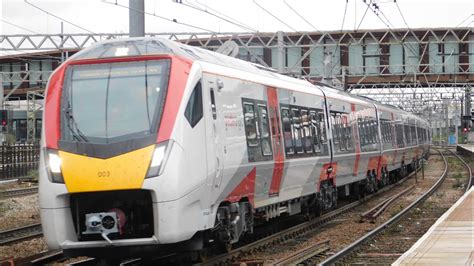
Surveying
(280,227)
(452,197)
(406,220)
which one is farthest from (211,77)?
(452,197)

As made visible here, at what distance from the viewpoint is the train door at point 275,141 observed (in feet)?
39.0

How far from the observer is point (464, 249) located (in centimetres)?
1014

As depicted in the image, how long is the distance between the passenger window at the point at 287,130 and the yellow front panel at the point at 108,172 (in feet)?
16.0

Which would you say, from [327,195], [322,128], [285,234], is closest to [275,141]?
[285,234]

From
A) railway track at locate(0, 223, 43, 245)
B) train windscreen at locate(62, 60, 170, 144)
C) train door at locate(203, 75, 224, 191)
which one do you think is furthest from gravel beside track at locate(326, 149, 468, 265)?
railway track at locate(0, 223, 43, 245)

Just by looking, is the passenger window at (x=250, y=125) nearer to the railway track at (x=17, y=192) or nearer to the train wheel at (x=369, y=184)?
the train wheel at (x=369, y=184)

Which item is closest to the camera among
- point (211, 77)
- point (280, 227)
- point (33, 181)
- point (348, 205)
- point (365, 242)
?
point (211, 77)

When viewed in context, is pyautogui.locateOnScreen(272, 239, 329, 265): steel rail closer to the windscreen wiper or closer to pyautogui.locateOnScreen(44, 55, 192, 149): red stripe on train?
pyautogui.locateOnScreen(44, 55, 192, 149): red stripe on train

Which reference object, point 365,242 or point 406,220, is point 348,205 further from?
point 365,242

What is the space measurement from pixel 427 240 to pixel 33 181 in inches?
847

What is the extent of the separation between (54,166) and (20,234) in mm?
6895

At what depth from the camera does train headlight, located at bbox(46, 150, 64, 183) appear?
8.25 meters

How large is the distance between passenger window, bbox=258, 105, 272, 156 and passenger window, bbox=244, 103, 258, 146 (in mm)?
330

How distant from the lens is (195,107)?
343 inches
